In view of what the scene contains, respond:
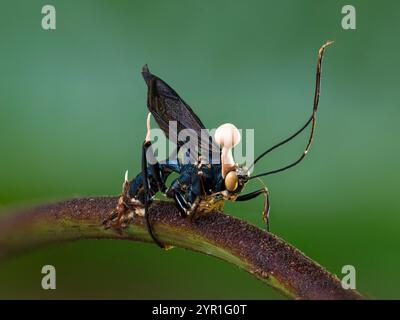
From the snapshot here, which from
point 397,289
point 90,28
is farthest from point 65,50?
point 397,289

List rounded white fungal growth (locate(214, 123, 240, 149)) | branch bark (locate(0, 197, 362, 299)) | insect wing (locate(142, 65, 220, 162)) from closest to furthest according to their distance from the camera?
branch bark (locate(0, 197, 362, 299))
rounded white fungal growth (locate(214, 123, 240, 149))
insect wing (locate(142, 65, 220, 162))

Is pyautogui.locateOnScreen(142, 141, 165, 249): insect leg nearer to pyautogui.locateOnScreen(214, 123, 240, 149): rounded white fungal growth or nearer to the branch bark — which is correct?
the branch bark

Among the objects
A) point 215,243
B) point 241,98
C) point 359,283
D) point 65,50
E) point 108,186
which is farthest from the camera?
point 65,50

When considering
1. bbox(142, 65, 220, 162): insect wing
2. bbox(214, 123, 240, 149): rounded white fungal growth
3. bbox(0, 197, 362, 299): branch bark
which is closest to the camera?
bbox(0, 197, 362, 299): branch bark

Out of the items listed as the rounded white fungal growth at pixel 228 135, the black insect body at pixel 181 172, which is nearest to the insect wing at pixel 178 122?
the black insect body at pixel 181 172

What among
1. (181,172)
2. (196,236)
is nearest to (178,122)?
(181,172)

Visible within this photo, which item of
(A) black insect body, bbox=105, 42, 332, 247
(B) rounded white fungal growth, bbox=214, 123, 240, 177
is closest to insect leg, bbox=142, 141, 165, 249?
(A) black insect body, bbox=105, 42, 332, 247

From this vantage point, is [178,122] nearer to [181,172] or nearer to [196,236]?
[181,172]

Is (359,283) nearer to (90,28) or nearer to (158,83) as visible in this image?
(158,83)

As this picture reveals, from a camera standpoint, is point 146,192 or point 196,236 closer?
point 196,236
